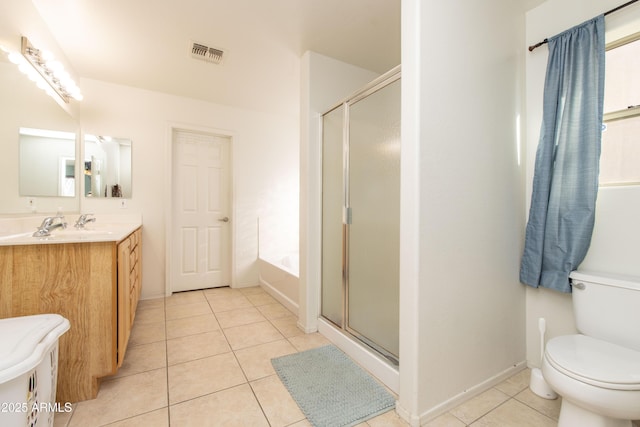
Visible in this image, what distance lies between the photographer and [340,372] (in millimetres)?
1715

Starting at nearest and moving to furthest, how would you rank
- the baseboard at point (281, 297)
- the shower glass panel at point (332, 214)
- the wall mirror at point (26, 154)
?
the wall mirror at point (26, 154), the shower glass panel at point (332, 214), the baseboard at point (281, 297)

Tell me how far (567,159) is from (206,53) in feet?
8.82

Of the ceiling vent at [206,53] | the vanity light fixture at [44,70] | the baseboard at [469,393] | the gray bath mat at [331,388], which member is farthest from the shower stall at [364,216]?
the vanity light fixture at [44,70]

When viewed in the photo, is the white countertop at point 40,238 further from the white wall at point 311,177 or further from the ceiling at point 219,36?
the ceiling at point 219,36

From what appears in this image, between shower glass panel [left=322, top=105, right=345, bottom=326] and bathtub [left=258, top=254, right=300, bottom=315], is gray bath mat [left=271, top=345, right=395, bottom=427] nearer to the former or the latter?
shower glass panel [left=322, top=105, right=345, bottom=326]

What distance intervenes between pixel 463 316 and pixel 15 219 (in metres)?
2.77

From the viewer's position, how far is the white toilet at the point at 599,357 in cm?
100

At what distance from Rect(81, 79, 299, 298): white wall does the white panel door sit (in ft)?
0.53

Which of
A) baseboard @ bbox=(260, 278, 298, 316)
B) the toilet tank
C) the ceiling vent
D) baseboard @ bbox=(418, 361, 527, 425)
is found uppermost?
the ceiling vent

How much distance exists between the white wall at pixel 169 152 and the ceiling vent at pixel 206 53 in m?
1.02

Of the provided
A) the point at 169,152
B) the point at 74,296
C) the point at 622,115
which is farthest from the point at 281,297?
the point at 622,115

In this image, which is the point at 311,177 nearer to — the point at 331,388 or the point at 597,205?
the point at 331,388

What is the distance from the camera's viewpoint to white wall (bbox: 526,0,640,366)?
139cm

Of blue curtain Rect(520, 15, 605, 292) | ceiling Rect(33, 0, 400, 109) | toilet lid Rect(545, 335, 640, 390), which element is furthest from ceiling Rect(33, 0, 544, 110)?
toilet lid Rect(545, 335, 640, 390)
